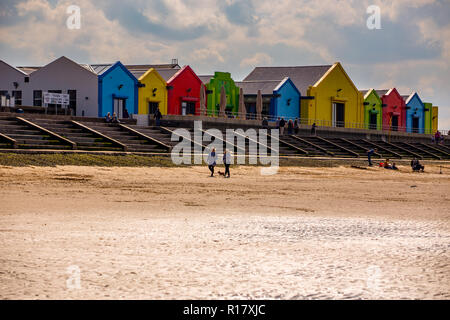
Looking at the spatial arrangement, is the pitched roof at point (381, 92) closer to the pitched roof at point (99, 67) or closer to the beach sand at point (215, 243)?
the pitched roof at point (99, 67)

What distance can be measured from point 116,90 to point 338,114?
24150 millimetres

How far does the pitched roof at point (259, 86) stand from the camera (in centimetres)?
5956

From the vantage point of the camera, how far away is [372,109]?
226 feet

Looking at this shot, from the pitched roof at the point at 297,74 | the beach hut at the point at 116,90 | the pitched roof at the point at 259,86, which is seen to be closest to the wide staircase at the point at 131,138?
the beach hut at the point at 116,90

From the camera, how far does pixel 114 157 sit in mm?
26594

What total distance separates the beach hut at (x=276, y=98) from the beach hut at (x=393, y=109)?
14.0 metres

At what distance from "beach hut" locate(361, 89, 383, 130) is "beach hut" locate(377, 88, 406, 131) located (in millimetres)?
741

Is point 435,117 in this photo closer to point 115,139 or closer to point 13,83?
point 13,83

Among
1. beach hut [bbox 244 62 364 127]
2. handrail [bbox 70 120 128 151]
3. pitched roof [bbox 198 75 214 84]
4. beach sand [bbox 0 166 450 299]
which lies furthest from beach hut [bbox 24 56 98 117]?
beach sand [bbox 0 166 450 299]

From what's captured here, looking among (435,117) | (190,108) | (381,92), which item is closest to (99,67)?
(190,108)

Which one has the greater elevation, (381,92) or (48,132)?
(381,92)


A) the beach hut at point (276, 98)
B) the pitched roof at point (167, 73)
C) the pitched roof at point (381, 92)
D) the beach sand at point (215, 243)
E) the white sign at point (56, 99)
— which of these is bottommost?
the beach sand at point (215, 243)

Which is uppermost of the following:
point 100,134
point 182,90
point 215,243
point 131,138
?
point 182,90

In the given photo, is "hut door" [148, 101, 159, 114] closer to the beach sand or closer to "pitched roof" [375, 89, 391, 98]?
"pitched roof" [375, 89, 391, 98]
